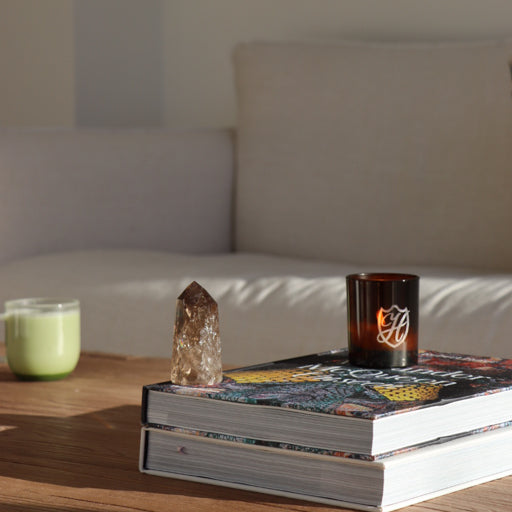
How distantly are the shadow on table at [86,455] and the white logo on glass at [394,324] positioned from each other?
0.20 metres

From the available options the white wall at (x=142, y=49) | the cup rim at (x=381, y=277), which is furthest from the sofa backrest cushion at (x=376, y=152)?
the cup rim at (x=381, y=277)

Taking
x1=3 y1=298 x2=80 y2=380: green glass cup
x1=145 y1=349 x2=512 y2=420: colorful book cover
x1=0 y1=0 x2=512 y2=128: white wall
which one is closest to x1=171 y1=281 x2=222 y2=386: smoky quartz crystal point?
x1=145 y1=349 x2=512 y2=420: colorful book cover

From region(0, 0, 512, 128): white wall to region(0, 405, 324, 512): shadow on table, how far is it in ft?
6.71

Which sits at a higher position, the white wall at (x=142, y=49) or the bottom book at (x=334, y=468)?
the white wall at (x=142, y=49)

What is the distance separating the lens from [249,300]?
1.71 meters

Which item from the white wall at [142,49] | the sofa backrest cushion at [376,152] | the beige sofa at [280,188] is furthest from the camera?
the white wall at [142,49]

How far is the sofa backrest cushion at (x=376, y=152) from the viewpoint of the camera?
2123 mm

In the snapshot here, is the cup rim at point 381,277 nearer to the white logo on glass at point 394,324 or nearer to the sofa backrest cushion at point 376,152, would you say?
the white logo on glass at point 394,324

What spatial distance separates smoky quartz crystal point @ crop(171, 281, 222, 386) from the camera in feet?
2.39

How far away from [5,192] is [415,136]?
974mm

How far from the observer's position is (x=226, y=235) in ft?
8.21

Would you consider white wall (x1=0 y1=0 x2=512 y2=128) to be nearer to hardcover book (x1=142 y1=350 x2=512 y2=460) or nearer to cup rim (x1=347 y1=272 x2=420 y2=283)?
cup rim (x1=347 y1=272 x2=420 y2=283)

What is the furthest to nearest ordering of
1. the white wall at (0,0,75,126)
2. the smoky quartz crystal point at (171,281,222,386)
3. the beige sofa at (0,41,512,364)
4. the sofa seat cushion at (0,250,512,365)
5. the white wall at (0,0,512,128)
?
the white wall at (0,0,75,126) → the white wall at (0,0,512,128) → the beige sofa at (0,41,512,364) → the sofa seat cushion at (0,250,512,365) → the smoky quartz crystal point at (171,281,222,386)

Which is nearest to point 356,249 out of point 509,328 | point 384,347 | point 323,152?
point 323,152
